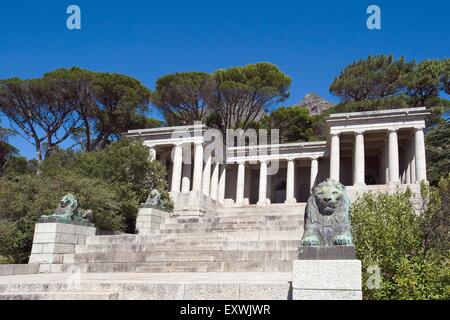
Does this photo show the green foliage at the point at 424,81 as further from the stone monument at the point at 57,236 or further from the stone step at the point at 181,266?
the stone monument at the point at 57,236

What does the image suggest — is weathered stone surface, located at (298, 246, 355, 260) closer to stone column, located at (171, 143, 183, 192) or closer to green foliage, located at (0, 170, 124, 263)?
green foliage, located at (0, 170, 124, 263)

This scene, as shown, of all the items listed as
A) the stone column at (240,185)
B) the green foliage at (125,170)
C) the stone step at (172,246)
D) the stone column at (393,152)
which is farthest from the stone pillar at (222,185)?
the stone step at (172,246)

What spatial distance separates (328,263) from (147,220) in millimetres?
12324

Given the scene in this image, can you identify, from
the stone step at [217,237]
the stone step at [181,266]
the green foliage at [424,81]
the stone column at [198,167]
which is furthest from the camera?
the green foliage at [424,81]

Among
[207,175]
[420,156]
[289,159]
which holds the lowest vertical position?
[207,175]

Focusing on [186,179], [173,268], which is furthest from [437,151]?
[173,268]

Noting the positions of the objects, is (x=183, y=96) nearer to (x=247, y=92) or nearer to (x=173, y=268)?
(x=247, y=92)

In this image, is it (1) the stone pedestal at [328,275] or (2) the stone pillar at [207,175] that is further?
(2) the stone pillar at [207,175]

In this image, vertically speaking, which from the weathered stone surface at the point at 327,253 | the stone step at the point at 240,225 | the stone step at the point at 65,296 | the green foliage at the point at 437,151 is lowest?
the stone step at the point at 65,296

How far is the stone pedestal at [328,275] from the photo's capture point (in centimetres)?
480

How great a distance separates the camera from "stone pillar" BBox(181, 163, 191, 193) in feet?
99.7

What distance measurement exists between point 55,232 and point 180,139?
1894cm

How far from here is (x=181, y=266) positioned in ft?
33.8

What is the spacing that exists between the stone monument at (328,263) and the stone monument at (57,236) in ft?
27.0
